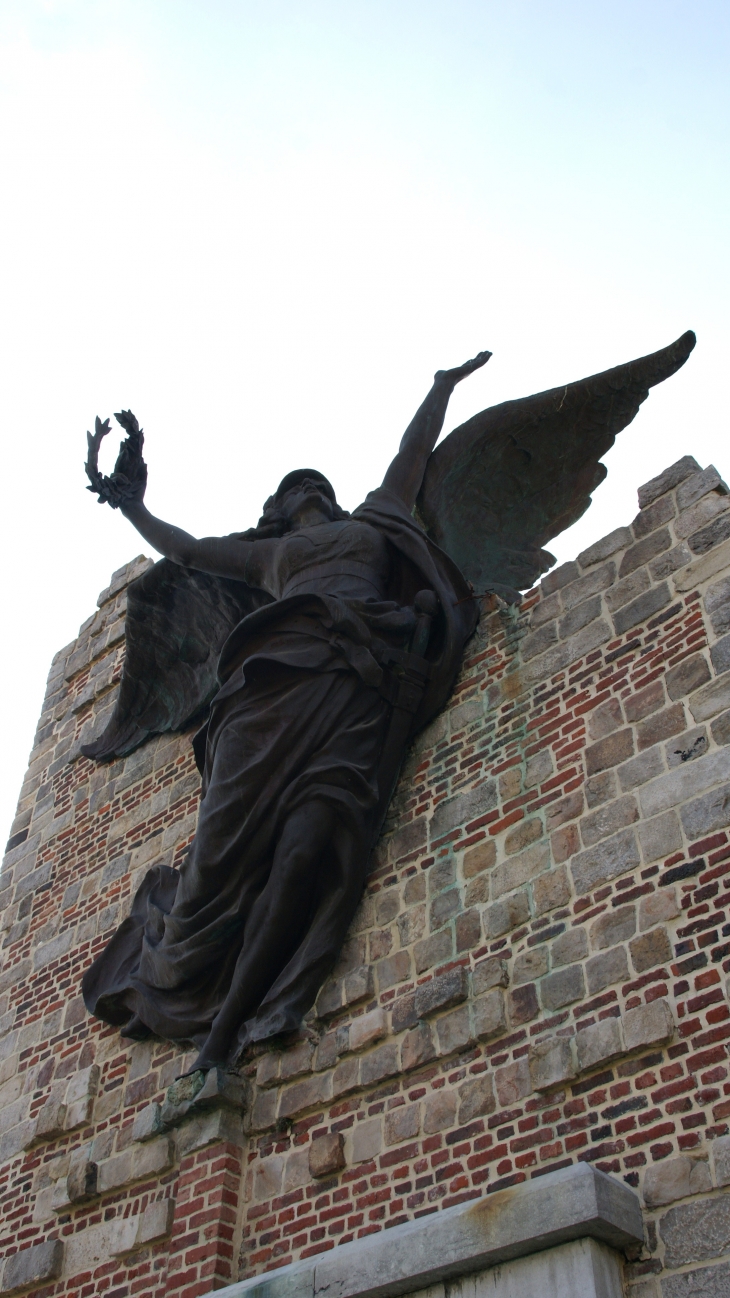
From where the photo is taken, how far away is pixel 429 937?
17.6 ft

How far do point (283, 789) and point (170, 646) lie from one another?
2706 mm

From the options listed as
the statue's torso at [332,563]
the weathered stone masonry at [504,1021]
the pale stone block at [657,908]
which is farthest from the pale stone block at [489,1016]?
the statue's torso at [332,563]

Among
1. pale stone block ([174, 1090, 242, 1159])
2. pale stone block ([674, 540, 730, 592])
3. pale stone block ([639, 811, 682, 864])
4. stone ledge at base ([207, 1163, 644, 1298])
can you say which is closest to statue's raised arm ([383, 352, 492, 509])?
pale stone block ([674, 540, 730, 592])

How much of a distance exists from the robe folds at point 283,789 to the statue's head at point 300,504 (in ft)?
2.55

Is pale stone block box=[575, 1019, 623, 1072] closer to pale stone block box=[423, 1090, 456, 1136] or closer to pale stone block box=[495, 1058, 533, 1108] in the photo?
pale stone block box=[495, 1058, 533, 1108]

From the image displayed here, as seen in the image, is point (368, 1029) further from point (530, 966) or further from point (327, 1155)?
point (530, 966)

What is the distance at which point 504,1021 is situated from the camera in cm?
475

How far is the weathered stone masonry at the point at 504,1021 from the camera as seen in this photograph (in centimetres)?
421

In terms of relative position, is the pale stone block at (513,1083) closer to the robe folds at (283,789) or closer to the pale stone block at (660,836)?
the pale stone block at (660,836)

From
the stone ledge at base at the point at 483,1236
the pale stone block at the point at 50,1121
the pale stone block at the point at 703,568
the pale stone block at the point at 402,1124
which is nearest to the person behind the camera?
the stone ledge at base at the point at 483,1236

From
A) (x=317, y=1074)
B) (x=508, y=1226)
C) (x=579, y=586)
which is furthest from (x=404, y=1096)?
(x=579, y=586)

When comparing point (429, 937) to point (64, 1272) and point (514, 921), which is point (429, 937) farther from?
point (64, 1272)

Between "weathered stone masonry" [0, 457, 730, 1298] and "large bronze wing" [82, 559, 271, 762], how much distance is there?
2.08m

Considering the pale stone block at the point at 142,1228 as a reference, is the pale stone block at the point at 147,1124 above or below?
above
